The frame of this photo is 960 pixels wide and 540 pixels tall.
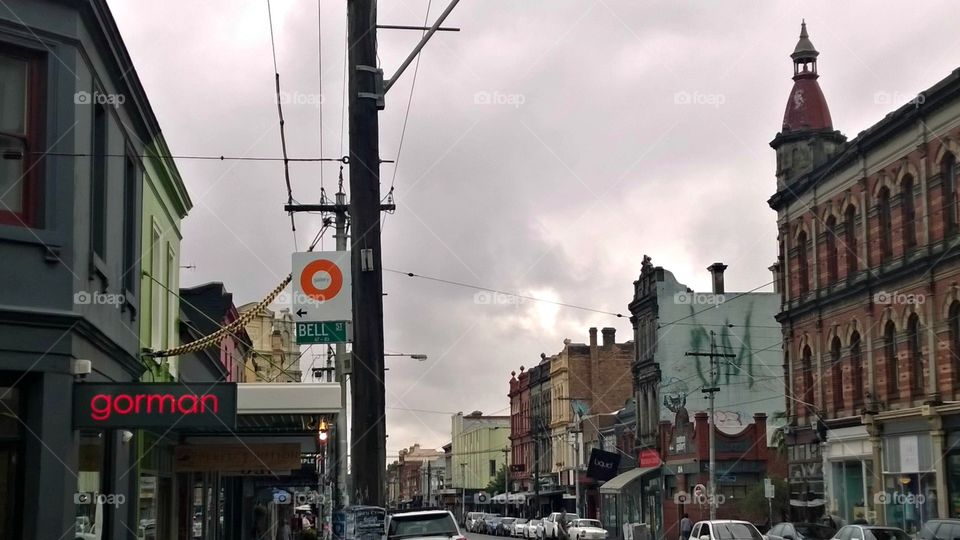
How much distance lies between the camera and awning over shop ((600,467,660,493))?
65.9 meters

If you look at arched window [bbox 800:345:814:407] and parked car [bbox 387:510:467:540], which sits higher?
arched window [bbox 800:345:814:407]

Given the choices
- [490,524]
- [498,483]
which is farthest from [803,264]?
[498,483]

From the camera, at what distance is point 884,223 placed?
1542 inches

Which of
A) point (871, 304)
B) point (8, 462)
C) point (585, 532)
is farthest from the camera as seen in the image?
point (585, 532)

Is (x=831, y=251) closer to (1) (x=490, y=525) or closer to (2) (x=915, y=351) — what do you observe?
(2) (x=915, y=351)

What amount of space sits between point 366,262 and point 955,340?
2795cm

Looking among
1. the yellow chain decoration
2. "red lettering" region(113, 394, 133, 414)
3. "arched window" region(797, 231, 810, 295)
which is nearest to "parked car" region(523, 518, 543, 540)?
"arched window" region(797, 231, 810, 295)

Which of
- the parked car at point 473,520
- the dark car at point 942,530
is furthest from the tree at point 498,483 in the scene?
the dark car at point 942,530

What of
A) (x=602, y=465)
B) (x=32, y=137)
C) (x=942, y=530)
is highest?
(x=32, y=137)

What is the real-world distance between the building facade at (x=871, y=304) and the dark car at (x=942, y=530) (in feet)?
24.8

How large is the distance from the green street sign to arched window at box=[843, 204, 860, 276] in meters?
27.3

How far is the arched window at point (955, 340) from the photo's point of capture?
113 ft

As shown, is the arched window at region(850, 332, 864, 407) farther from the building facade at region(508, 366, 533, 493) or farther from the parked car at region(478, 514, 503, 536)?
the building facade at region(508, 366, 533, 493)

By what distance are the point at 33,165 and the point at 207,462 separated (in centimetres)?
1103
